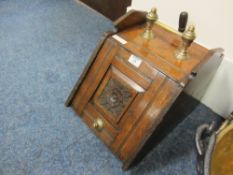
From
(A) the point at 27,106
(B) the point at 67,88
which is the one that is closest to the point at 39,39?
(B) the point at 67,88

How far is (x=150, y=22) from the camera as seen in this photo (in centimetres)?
107

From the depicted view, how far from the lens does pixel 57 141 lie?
1.10 meters

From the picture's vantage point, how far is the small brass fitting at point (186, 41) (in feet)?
3.05

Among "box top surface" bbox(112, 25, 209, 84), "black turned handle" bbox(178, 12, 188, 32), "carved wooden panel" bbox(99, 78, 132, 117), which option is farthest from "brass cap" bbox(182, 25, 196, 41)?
"carved wooden panel" bbox(99, 78, 132, 117)

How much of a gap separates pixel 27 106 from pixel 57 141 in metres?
0.29

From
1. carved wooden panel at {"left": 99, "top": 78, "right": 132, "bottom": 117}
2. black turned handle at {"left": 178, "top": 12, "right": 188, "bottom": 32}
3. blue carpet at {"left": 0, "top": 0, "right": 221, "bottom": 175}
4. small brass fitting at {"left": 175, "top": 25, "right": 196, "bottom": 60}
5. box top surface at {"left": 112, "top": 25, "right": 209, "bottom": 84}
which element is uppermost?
black turned handle at {"left": 178, "top": 12, "right": 188, "bottom": 32}

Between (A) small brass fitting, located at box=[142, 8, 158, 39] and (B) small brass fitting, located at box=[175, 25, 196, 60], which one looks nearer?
(B) small brass fitting, located at box=[175, 25, 196, 60]

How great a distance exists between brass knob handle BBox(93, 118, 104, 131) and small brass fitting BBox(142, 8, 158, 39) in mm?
460

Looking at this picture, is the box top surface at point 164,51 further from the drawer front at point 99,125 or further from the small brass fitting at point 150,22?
the drawer front at point 99,125

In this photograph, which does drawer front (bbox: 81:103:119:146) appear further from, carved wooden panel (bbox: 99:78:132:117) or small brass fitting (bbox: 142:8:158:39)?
small brass fitting (bbox: 142:8:158:39)

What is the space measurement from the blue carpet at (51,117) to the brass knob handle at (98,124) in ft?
0.21

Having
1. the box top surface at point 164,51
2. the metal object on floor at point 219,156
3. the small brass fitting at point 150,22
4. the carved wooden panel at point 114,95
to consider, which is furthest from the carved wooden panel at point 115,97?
the metal object on floor at point 219,156

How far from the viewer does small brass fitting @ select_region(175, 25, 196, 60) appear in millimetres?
929

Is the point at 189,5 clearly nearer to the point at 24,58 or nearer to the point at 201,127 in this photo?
the point at 201,127
